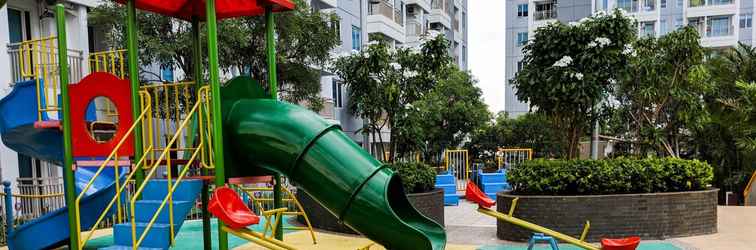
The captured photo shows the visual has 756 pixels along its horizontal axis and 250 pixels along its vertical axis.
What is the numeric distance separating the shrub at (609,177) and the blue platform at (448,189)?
600cm

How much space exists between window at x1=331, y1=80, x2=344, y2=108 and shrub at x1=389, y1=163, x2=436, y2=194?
15.0 m

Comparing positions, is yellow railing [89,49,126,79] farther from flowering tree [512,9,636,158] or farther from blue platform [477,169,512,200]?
blue platform [477,169,512,200]

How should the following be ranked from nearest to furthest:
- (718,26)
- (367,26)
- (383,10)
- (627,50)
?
(627,50) → (367,26) → (383,10) → (718,26)

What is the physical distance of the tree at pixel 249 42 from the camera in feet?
38.2

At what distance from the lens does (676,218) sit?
901cm

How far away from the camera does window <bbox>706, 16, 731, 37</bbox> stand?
1449 inches

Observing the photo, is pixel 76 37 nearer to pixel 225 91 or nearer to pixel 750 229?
pixel 225 91

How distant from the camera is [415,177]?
33.2 feet

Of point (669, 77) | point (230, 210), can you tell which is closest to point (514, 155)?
point (669, 77)

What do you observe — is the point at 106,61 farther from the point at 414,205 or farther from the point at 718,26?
the point at 718,26

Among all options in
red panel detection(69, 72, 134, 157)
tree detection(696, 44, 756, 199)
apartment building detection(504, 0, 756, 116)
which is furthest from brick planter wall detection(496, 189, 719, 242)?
apartment building detection(504, 0, 756, 116)

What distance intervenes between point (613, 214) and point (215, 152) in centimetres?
684

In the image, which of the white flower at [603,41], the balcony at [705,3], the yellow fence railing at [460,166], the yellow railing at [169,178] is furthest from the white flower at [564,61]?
the balcony at [705,3]

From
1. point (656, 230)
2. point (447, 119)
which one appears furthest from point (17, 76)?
point (447, 119)
